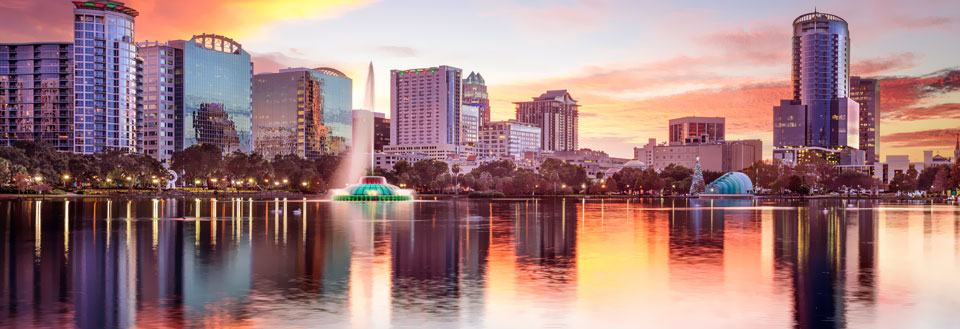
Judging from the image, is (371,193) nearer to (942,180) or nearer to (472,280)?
(472,280)

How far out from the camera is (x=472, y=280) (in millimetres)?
25891

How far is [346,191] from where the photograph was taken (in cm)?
13162

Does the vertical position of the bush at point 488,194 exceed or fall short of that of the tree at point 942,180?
it falls short

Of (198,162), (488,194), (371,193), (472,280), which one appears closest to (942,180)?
(488,194)

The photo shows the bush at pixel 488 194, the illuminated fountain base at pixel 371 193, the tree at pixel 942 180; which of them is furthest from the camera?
the tree at pixel 942 180

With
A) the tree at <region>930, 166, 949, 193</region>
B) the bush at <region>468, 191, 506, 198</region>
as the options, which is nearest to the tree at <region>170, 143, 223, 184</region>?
the bush at <region>468, 191, 506, 198</region>

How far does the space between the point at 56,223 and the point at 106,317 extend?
139ft

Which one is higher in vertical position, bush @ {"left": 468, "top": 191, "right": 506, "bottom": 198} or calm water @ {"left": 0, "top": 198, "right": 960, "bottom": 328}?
calm water @ {"left": 0, "top": 198, "right": 960, "bottom": 328}

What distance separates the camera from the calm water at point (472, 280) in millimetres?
19547

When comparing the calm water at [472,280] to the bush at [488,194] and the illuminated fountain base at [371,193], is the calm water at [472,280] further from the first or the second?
the bush at [488,194]

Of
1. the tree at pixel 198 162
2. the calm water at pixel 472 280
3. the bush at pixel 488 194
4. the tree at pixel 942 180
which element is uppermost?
the tree at pixel 198 162

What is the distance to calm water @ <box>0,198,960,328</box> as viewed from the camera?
64.1 feet

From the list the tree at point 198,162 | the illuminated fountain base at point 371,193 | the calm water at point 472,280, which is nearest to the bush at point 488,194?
the illuminated fountain base at point 371,193

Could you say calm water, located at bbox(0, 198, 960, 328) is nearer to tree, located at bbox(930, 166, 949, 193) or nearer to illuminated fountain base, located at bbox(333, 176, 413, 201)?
illuminated fountain base, located at bbox(333, 176, 413, 201)
